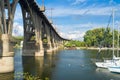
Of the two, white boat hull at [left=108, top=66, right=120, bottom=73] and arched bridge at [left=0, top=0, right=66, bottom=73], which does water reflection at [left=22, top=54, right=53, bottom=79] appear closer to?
arched bridge at [left=0, top=0, right=66, bottom=73]

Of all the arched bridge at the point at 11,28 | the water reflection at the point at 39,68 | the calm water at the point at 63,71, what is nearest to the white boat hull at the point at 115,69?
the calm water at the point at 63,71

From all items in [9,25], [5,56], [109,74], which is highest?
[9,25]

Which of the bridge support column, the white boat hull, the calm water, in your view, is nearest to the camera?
the calm water

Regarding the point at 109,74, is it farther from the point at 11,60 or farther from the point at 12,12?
the point at 12,12

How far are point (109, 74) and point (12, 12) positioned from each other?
25.4m

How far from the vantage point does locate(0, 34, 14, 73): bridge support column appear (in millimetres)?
47219

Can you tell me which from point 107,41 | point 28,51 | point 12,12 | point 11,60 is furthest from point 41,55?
point 107,41

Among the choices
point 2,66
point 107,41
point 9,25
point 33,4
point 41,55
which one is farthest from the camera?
point 107,41

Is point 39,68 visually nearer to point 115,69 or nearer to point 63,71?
point 63,71

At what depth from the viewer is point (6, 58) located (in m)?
48.3

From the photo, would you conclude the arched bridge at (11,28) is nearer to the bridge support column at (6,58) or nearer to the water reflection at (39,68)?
the bridge support column at (6,58)

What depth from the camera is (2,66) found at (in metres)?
47.1

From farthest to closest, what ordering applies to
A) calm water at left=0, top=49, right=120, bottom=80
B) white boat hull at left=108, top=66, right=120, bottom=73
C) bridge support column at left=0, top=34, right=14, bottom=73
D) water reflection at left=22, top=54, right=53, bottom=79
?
white boat hull at left=108, top=66, right=120, bottom=73
water reflection at left=22, top=54, right=53, bottom=79
bridge support column at left=0, top=34, right=14, bottom=73
calm water at left=0, top=49, right=120, bottom=80

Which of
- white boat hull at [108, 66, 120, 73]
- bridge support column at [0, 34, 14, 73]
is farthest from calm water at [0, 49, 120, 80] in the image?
bridge support column at [0, 34, 14, 73]
